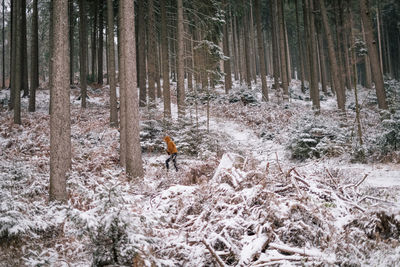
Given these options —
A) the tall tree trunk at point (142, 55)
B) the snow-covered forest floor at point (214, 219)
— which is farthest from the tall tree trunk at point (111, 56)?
the snow-covered forest floor at point (214, 219)

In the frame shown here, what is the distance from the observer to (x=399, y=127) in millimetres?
9156

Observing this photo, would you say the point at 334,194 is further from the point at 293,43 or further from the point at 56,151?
the point at 293,43

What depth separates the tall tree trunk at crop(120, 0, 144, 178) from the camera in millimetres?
7973

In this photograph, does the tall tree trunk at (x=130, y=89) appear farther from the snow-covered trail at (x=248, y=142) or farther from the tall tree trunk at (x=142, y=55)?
the tall tree trunk at (x=142, y=55)

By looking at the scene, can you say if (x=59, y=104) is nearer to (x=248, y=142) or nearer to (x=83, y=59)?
(x=248, y=142)

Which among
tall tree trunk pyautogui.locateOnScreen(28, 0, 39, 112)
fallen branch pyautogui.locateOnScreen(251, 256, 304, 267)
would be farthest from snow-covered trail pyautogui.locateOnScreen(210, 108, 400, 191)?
tall tree trunk pyautogui.locateOnScreen(28, 0, 39, 112)

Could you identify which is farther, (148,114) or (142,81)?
(142,81)

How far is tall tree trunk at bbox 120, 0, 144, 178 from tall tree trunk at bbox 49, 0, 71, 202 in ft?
7.29

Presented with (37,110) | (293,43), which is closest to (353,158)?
(37,110)

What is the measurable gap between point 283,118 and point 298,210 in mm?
14777

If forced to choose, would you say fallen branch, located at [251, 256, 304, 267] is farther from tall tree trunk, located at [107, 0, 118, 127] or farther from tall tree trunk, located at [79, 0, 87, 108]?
tall tree trunk, located at [79, 0, 87, 108]

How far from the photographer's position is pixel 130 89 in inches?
320

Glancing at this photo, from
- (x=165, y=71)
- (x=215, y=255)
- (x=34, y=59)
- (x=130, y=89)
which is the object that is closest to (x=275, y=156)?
(x=130, y=89)

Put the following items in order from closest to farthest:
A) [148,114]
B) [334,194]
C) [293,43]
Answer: [334,194] < [148,114] < [293,43]
